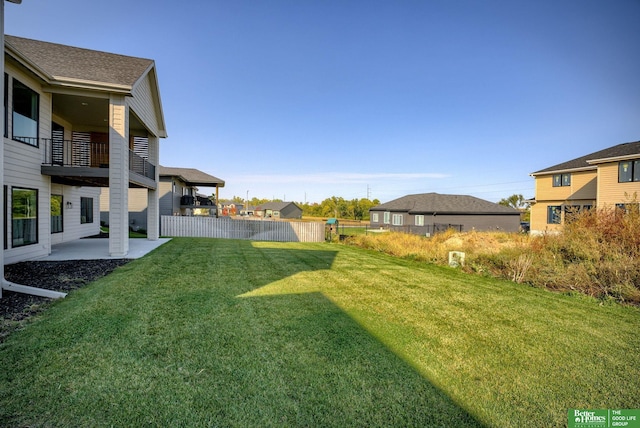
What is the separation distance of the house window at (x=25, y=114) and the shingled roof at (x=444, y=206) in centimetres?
2859

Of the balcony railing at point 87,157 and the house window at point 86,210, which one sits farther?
the house window at point 86,210

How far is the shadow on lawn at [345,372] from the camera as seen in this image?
2412mm

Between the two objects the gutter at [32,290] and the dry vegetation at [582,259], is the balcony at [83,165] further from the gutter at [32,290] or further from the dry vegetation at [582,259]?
the dry vegetation at [582,259]

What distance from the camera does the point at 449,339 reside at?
3.92m

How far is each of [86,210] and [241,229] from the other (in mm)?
8200

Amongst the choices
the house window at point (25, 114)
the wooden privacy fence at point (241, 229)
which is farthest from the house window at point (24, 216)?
the wooden privacy fence at point (241, 229)

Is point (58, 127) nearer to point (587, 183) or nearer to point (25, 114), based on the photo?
point (25, 114)

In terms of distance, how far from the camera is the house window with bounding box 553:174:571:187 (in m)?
23.7

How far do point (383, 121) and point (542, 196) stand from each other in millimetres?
15882

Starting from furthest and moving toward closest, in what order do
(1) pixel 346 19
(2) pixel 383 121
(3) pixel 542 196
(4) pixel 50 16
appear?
(3) pixel 542 196 < (2) pixel 383 121 < (1) pixel 346 19 < (4) pixel 50 16

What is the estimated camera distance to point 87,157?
1201 centimetres

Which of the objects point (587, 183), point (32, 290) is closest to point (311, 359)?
point (32, 290)

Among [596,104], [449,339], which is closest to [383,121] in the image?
[596,104]

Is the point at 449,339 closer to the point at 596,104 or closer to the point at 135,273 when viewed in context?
the point at 135,273
